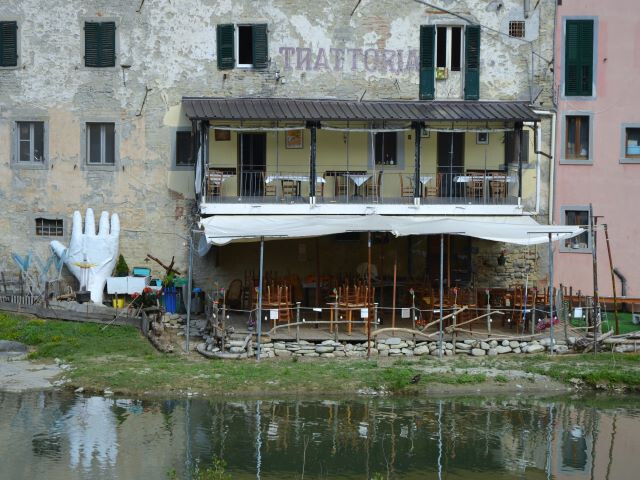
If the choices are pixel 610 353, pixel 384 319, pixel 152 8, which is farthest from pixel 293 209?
pixel 610 353

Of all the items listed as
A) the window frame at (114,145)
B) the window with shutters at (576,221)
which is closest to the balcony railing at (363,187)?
the window with shutters at (576,221)

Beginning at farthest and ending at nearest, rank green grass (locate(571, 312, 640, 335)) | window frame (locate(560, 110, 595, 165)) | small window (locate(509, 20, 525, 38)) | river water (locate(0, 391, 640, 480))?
window frame (locate(560, 110, 595, 165)), small window (locate(509, 20, 525, 38)), green grass (locate(571, 312, 640, 335)), river water (locate(0, 391, 640, 480))

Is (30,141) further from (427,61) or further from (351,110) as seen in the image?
(427,61)

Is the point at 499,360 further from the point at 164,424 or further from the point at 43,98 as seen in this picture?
the point at 43,98

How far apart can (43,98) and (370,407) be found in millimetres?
15164

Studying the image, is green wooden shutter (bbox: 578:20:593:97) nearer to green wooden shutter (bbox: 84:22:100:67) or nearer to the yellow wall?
the yellow wall

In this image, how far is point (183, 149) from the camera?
98.7 ft

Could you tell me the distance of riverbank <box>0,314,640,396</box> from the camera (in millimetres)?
21766

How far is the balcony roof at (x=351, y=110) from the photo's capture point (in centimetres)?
2859

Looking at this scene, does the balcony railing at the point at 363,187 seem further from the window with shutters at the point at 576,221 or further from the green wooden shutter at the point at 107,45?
the green wooden shutter at the point at 107,45

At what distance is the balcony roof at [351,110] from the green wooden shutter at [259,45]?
1.08 meters

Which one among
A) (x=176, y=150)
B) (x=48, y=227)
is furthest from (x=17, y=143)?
(x=176, y=150)

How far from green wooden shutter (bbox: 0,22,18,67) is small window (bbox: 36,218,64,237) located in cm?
477

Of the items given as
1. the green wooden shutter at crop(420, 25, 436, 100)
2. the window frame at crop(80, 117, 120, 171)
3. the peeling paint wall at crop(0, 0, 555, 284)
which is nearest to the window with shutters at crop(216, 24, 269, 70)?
the peeling paint wall at crop(0, 0, 555, 284)
